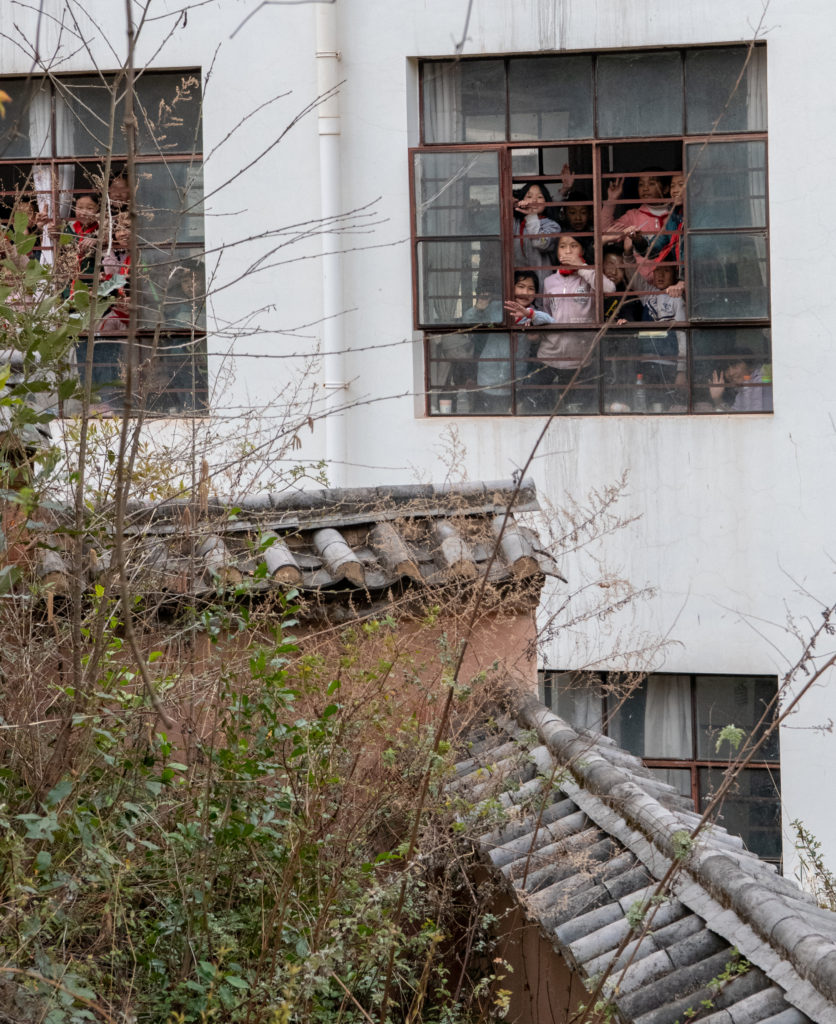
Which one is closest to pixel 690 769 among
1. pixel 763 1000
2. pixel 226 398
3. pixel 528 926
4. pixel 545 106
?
pixel 226 398

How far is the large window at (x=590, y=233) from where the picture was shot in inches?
354

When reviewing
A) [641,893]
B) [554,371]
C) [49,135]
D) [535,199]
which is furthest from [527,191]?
[641,893]

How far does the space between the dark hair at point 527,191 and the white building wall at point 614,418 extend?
81 centimetres

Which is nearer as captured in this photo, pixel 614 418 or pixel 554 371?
pixel 614 418

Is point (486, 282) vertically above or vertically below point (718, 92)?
below

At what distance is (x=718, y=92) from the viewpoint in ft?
29.4

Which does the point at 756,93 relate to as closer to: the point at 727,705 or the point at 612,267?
the point at 612,267

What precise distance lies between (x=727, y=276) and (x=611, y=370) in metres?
1.00

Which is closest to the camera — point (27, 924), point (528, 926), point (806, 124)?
point (27, 924)

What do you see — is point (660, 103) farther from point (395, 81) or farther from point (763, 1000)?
point (763, 1000)

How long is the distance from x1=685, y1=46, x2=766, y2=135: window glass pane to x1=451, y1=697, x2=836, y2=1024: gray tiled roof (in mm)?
5425

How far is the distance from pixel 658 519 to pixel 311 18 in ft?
13.6

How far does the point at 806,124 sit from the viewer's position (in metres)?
8.75

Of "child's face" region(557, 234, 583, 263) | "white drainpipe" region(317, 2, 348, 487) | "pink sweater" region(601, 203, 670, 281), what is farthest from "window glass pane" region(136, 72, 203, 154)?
"pink sweater" region(601, 203, 670, 281)
